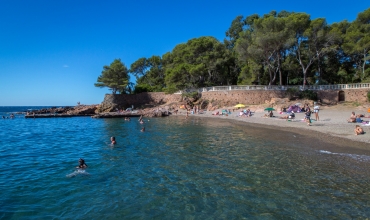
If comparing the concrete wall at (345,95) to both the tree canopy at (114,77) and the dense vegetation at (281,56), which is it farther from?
the tree canopy at (114,77)

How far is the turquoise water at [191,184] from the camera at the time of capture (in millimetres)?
6414

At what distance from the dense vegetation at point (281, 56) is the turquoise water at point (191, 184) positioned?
27443 millimetres

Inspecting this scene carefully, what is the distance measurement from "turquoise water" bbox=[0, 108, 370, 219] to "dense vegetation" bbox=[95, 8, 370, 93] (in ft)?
90.0

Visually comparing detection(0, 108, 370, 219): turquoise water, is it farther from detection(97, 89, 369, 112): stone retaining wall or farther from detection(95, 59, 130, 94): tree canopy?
detection(95, 59, 130, 94): tree canopy

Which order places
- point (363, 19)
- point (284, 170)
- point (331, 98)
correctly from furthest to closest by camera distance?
1. point (363, 19)
2. point (331, 98)
3. point (284, 170)

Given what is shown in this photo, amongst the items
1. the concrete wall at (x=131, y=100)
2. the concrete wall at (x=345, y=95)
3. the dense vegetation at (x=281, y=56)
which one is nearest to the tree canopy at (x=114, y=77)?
the dense vegetation at (x=281, y=56)

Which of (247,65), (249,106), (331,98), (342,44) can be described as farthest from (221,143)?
(342,44)

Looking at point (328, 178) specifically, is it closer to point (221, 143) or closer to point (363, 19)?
point (221, 143)

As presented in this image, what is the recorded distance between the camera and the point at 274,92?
37.7m

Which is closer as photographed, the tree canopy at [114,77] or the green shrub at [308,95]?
the green shrub at [308,95]

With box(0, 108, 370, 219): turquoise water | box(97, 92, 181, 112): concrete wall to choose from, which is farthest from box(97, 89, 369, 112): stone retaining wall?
box(0, 108, 370, 219): turquoise water

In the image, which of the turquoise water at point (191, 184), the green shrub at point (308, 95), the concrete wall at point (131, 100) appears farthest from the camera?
the concrete wall at point (131, 100)

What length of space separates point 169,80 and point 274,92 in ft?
66.3

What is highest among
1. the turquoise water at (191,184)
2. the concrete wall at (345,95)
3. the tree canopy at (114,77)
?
the tree canopy at (114,77)
